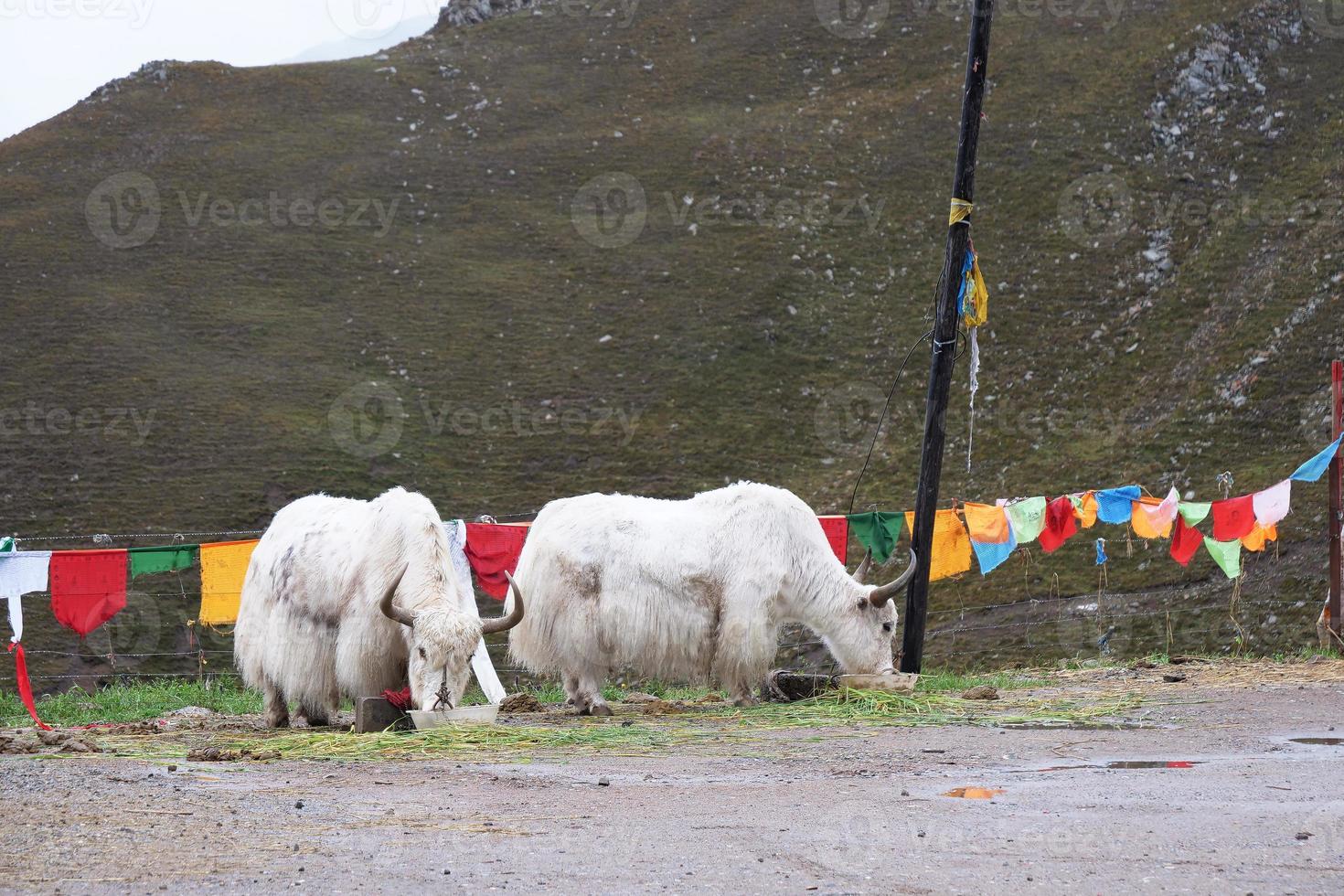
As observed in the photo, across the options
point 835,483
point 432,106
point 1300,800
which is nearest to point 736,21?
point 432,106

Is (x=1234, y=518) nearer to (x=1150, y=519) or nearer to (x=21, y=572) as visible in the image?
(x=1150, y=519)

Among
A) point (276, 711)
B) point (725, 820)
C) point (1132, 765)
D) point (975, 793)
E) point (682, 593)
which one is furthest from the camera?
point (682, 593)

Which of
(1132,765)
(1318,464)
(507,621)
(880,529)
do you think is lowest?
(1132,765)

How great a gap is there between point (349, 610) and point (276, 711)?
1181 mm

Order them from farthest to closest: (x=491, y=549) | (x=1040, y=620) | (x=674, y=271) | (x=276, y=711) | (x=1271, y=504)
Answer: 1. (x=674, y=271)
2. (x=1040, y=620)
3. (x=1271, y=504)
4. (x=491, y=549)
5. (x=276, y=711)

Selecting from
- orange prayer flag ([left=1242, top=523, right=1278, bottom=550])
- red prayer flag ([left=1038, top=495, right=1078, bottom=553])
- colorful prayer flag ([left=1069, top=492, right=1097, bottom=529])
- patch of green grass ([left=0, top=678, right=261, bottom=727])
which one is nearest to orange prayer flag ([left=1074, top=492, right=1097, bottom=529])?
colorful prayer flag ([left=1069, top=492, right=1097, bottom=529])

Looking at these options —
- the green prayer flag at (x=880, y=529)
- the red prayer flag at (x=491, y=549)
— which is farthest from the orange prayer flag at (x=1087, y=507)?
the red prayer flag at (x=491, y=549)

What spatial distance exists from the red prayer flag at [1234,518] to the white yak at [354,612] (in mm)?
8361

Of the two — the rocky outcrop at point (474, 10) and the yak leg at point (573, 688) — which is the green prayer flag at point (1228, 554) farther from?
the rocky outcrop at point (474, 10)

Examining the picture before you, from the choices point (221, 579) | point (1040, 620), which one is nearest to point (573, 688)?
point (221, 579)

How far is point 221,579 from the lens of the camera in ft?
46.9

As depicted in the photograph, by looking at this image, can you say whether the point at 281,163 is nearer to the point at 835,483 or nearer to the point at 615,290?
the point at 615,290

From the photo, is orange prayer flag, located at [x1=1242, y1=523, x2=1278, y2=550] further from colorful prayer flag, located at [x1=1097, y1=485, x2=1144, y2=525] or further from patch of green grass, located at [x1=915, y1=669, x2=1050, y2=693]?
patch of green grass, located at [x1=915, y1=669, x2=1050, y2=693]

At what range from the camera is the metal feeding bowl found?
8805 millimetres
